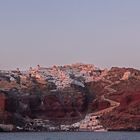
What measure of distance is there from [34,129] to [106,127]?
21.1 m

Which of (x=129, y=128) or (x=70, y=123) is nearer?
(x=129, y=128)

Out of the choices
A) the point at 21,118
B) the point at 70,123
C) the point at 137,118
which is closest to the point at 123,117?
the point at 137,118

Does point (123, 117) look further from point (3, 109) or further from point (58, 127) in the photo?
point (3, 109)

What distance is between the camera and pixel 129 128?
182 meters

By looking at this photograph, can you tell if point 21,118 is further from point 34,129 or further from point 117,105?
point 117,105

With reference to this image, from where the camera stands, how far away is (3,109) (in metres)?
193

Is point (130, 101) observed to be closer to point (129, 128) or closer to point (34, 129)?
point (129, 128)

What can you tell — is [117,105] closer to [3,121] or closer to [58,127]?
[58,127]

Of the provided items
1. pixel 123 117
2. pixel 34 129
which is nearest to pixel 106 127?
pixel 123 117

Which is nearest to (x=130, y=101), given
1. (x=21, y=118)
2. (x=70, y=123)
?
(x=70, y=123)

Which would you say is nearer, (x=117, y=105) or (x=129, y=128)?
(x=129, y=128)

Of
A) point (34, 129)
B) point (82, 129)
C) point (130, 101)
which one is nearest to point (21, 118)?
point (34, 129)

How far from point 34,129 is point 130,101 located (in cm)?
2842

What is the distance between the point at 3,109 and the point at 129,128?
36.9 metres
